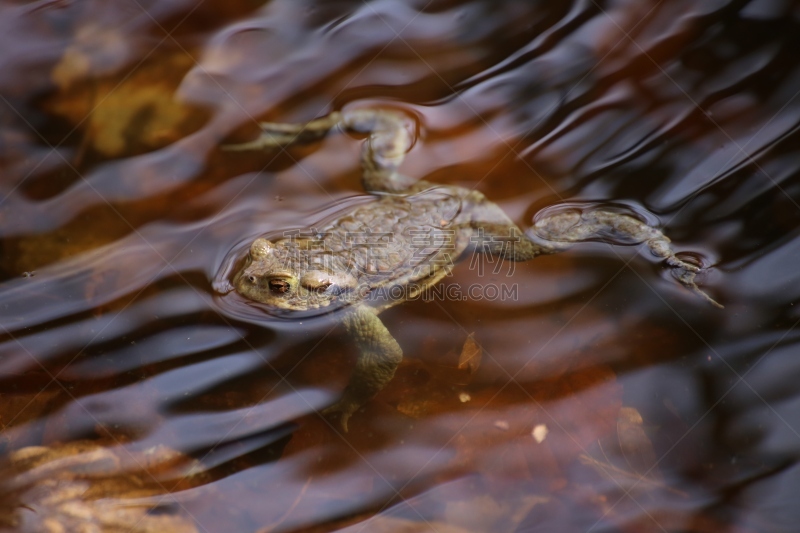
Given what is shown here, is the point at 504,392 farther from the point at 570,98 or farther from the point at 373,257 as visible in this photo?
the point at 570,98

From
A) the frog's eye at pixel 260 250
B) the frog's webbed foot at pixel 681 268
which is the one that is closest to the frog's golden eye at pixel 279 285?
the frog's eye at pixel 260 250

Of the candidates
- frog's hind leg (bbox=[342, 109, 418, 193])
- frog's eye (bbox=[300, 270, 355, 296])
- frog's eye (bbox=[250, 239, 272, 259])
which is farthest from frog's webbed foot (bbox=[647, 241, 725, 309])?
frog's eye (bbox=[250, 239, 272, 259])

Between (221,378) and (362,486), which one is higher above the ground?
(221,378)

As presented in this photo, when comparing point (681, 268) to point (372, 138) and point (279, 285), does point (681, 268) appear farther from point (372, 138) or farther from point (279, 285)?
point (279, 285)

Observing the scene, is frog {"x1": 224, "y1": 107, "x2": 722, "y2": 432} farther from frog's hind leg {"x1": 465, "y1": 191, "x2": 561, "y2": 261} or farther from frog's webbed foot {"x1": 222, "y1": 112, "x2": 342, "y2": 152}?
frog's webbed foot {"x1": 222, "y1": 112, "x2": 342, "y2": 152}

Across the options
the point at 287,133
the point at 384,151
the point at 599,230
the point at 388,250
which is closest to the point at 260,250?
the point at 388,250

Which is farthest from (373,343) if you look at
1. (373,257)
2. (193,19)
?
(193,19)
